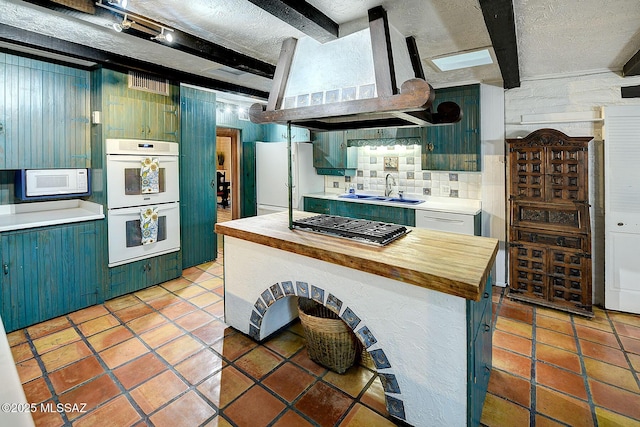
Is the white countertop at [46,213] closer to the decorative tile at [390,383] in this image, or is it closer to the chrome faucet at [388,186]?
the decorative tile at [390,383]

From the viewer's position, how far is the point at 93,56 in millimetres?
3023

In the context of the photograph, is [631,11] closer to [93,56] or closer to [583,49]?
[583,49]

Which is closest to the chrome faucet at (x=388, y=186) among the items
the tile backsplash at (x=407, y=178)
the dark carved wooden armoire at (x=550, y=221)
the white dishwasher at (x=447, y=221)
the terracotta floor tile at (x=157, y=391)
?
the tile backsplash at (x=407, y=178)

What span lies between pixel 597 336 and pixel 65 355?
4.37 metres

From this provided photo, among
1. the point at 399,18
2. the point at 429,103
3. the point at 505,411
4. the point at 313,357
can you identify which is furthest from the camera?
the point at 313,357

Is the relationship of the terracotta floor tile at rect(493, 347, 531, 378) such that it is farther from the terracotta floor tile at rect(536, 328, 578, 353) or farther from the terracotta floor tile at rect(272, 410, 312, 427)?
the terracotta floor tile at rect(272, 410, 312, 427)

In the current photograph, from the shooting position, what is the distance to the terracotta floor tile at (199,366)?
2277 millimetres

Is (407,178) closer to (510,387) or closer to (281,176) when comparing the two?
(281,176)

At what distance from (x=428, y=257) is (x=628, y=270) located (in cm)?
279

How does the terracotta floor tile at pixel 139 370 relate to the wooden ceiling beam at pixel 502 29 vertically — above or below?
below

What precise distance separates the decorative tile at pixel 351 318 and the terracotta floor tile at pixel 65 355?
81.0 inches

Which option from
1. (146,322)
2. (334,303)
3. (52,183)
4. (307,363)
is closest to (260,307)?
(307,363)

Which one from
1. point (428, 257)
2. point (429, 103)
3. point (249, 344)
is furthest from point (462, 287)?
point (249, 344)

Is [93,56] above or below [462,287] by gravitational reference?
above
